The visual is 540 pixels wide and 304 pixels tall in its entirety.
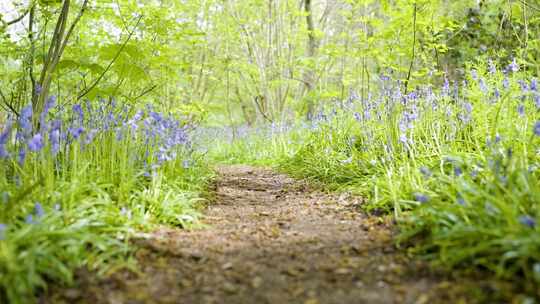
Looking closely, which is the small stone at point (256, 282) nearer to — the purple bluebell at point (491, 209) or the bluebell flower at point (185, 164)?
the purple bluebell at point (491, 209)

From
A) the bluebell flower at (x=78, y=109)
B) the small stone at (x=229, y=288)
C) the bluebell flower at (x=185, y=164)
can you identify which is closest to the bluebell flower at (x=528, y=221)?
the small stone at (x=229, y=288)

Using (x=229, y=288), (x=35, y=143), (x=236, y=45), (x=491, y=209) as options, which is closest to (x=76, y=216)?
(x=35, y=143)

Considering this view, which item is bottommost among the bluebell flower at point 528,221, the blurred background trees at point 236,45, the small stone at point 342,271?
the small stone at point 342,271

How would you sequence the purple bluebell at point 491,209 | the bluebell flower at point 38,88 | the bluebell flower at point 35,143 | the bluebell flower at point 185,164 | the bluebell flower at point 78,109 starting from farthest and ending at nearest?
the bluebell flower at point 185,164
the bluebell flower at point 38,88
the bluebell flower at point 78,109
the bluebell flower at point 35,143
the purple bluebell at point 491,209

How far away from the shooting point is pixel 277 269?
73.2 inches

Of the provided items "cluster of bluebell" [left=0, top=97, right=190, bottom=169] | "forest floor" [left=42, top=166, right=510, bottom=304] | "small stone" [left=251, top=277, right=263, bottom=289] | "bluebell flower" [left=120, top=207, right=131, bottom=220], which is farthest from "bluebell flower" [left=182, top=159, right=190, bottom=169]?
"small stone" [left=251, top=277, right=263, bottom=289]

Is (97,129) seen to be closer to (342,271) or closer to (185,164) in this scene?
(185,164)

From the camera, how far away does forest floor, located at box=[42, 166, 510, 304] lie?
1564mm

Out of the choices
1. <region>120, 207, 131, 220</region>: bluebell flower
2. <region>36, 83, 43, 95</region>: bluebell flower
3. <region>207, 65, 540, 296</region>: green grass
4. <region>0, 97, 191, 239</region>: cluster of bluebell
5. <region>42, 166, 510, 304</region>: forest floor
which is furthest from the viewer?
<region>36, 83, 43, 95</region>: bluebell flower

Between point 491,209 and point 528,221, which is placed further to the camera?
point 491,209

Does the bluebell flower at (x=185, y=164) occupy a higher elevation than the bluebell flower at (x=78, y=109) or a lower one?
lower

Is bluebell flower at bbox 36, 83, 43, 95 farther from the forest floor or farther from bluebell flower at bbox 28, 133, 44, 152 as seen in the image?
the forest floor

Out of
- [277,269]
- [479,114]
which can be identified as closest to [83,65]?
[277,269]

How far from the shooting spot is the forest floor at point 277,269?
1.56m
